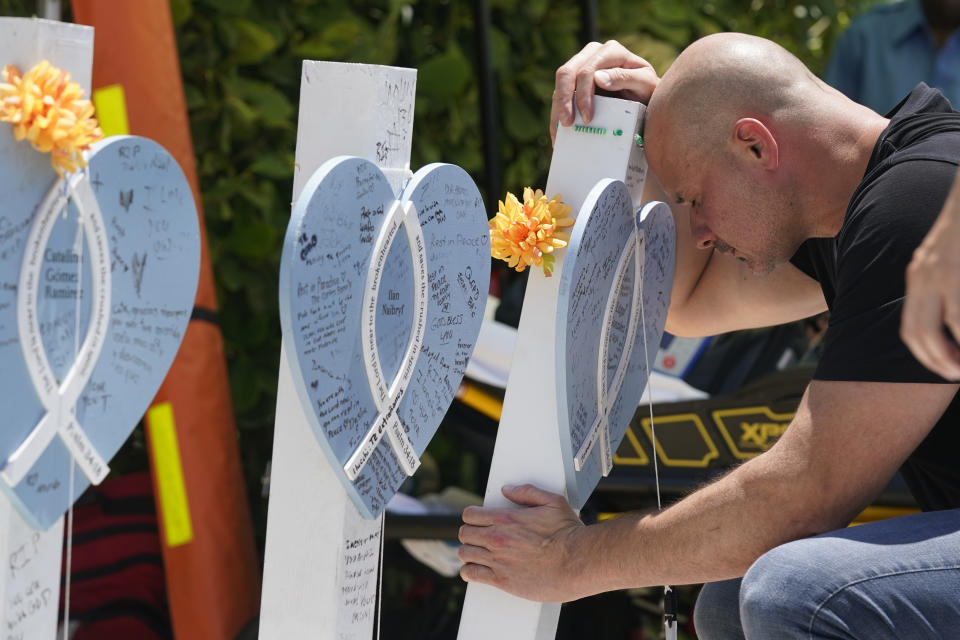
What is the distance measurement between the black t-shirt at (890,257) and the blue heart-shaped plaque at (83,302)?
73 centimetres

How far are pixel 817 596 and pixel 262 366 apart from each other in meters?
1.54

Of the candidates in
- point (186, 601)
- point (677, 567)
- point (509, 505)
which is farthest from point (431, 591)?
point (677, 567)

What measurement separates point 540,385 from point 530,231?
199mm

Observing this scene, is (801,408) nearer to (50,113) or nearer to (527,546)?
(527,546)

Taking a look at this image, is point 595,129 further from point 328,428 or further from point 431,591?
point 431,591

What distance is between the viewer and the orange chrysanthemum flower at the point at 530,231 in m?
1.32

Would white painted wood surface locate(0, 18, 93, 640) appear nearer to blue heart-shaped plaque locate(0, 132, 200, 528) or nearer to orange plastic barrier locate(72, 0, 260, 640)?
blue heart-shaped plaque locate(0, 132, 200, 528)

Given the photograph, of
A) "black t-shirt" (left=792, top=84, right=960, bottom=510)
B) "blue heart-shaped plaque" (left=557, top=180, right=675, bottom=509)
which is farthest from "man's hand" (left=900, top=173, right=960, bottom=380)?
"blue heart-shaped plaque" (left=557, top=180, right=675, bottom=509)

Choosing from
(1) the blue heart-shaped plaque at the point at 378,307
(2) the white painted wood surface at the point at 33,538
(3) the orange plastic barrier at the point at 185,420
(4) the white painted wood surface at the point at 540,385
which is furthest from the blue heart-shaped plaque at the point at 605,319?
(3) the orange plastic barrier at the point at 185,420

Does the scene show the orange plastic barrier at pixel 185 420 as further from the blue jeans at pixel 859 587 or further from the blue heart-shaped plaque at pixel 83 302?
the blue jeans at pixel 859 587

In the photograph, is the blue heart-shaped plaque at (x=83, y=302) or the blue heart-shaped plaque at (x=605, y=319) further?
the blue heart-shaped plaque at (x=605, y=319)

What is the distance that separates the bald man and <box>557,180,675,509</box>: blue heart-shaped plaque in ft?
0.25

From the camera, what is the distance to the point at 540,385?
1388 millimetres

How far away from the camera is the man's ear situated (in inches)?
53.6
